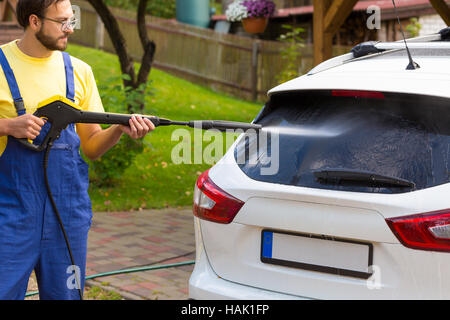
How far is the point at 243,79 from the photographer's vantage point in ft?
63.9

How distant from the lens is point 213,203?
10.0 ft

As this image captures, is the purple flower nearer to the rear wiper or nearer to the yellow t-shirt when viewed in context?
the yellow t-shirt

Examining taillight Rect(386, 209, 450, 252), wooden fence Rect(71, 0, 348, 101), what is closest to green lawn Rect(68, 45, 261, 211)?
wooden fence Rect(71, 0, 348, 101)

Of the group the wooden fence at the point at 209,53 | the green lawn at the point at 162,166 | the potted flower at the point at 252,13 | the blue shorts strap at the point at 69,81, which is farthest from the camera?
the wooden fence at the point at 209,53

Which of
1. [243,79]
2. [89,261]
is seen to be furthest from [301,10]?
[89,261]

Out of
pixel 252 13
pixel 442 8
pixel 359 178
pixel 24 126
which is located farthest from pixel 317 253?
pixel 252 13

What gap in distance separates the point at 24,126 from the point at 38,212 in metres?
0.41

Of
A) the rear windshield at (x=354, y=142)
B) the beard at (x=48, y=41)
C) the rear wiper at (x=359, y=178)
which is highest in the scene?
the beard at (x=48, y=41)

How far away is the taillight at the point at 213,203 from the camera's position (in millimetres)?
Result: 2959

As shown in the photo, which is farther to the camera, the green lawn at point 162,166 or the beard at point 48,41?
the green lawn at point 162,166

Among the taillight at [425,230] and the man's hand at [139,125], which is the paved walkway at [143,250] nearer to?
the man's hand at [139,125]

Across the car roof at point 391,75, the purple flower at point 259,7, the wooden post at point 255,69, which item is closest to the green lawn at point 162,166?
the wooden post at point 255,69

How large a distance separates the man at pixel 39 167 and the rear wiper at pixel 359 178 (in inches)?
31.9

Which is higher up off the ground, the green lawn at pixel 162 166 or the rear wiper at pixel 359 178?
the rear wiper at pixel 359 178
